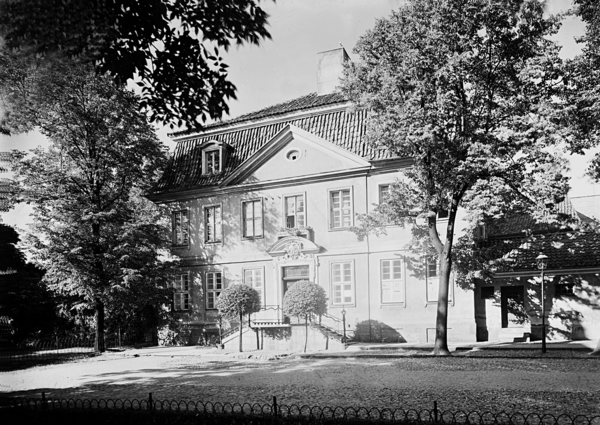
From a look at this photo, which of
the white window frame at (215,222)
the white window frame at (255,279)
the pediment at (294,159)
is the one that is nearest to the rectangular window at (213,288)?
the white window frame at (255,279)

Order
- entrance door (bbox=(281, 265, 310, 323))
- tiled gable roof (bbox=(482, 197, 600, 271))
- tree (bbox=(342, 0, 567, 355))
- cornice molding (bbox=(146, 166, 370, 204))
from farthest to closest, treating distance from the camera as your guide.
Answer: entrance door (bbox=(281, 265, 310, 323)), cornice molding (bbox=(146, 166, 370, 204)), tiled gable roof (bbox=(482, 197, 600, 271)), tree (bbox=(342, 0, 567, 355))

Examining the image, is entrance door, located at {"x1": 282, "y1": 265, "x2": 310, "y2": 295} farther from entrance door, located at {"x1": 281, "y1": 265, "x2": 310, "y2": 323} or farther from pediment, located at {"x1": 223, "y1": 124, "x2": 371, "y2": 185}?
pediment, located at {"x1": 223, "y1": 124, "x2": 371, "y2": 185}

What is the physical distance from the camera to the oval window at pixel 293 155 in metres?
22.6

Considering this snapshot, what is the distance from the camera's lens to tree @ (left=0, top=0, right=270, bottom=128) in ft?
18.0

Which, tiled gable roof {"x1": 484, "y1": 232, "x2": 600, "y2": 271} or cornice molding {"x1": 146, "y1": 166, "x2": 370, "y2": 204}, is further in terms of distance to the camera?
cornice molding {"x1": 146, "y1": 166, "x2": 370, "y2": 204}

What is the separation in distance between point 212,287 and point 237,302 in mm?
3866

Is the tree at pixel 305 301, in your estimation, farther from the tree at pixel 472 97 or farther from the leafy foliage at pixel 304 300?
the tree at pixel 472 97

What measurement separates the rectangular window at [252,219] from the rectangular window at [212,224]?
1.22 meters

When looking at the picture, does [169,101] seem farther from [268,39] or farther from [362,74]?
[362,74]

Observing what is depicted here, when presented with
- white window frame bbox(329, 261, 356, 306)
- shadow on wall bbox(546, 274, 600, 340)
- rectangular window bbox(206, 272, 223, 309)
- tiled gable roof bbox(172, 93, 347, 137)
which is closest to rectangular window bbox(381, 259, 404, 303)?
white window frame bbox(329, 261, 356, 306)

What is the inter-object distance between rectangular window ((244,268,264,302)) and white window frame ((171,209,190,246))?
10.7 feet

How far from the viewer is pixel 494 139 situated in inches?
614

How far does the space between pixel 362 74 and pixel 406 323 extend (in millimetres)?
8789

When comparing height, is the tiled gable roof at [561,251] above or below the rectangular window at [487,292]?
above
